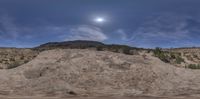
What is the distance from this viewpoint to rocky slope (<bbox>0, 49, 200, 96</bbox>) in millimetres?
14406

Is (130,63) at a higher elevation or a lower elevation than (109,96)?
higher

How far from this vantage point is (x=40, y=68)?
53.6 ft

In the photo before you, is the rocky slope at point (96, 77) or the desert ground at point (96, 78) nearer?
the desert ground at point (96, 78)

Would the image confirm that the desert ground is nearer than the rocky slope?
Yes

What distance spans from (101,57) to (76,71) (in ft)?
4.80

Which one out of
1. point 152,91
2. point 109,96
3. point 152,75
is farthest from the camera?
point 152,75

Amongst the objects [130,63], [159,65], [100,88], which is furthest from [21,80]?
[159,65]

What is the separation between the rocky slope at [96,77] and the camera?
47.3ft

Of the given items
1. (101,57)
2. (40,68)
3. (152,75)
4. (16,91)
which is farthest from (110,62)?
(16,91)

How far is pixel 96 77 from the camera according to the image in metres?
15.3

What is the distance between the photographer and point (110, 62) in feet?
53.2

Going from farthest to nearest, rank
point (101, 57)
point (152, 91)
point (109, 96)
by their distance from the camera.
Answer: point (101, 57)
point (152, 91)
point (109, 96)

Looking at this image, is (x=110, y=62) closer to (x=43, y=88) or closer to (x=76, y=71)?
(x=76, y=71)

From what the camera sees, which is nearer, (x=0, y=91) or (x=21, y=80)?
(x=0, y=91)
